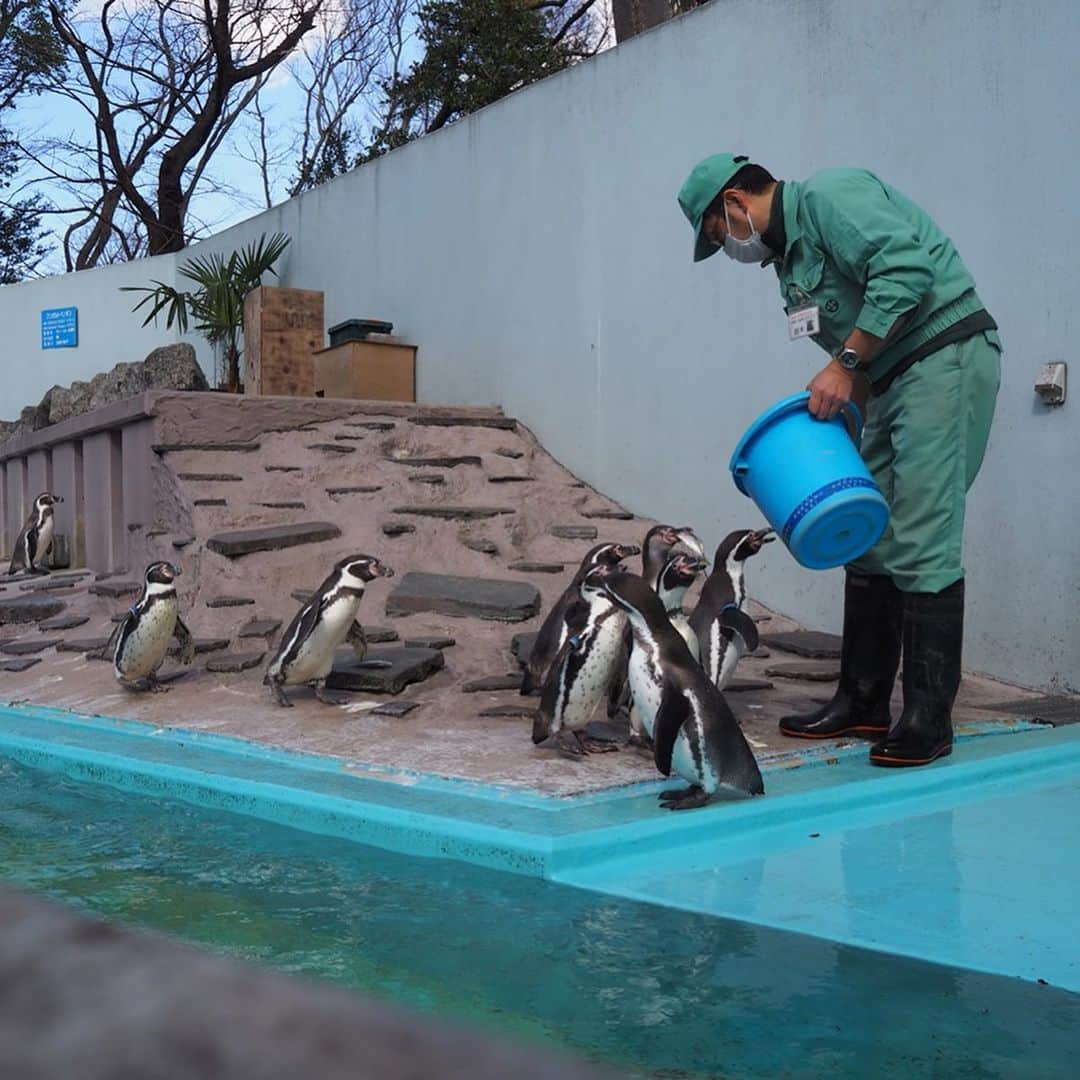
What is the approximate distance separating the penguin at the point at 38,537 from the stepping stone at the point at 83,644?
2.63 m

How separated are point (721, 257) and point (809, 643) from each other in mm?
2347

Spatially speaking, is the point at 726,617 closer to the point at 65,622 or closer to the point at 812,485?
the point at 812,485

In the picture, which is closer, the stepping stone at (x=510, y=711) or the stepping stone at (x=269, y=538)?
the stepping stone at (x=510, y=711)

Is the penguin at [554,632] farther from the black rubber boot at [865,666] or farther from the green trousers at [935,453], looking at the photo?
the green trousers at [935,453]

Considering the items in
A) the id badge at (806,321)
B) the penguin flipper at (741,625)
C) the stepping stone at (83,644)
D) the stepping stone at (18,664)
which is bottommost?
the stepping stone at (18,664)

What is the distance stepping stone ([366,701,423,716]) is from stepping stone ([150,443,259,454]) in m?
3.43

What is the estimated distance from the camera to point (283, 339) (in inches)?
419

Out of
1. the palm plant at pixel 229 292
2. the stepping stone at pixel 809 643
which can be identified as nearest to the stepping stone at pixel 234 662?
the stepping stone at pixel 809 643

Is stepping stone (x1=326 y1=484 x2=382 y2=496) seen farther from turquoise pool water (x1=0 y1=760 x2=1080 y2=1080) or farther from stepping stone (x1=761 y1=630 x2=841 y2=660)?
turquoise pool water (x1=0 y1=760 x2=1080 y2=1080)

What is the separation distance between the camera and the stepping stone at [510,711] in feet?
14.3

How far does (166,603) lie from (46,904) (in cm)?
495

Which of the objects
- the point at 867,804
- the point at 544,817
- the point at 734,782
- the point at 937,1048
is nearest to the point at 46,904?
the point at 937,1048

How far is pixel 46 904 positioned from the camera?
35cm

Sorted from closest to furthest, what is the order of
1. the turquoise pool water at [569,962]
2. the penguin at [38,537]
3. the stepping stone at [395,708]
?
the turquoise pool water at [569,962], the stepping stone at [395,708], the penguin at [38,537]
